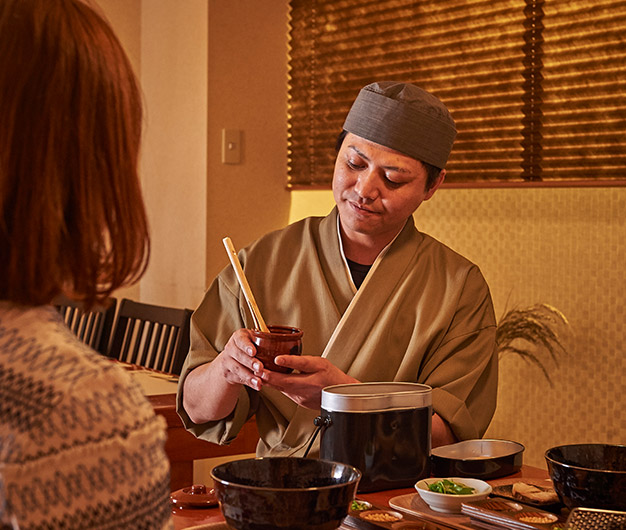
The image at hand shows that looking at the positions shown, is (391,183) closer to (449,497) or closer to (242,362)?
(242,362)

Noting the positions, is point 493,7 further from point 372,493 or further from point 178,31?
point 372,493

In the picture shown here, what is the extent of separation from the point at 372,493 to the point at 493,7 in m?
2.17

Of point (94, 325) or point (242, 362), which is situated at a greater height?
point (242, 362)

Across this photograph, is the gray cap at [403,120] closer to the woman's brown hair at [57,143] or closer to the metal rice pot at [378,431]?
the metal rice pot at [378,431]

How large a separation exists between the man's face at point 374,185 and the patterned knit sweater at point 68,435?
1.11m

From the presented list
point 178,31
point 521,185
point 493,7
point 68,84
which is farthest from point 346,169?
point 178,31

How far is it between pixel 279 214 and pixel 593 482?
2773mm

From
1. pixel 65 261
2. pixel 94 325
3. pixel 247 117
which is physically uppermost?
pixel 247 117

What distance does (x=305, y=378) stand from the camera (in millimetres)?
1428

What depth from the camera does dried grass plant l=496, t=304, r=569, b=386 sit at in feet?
9.55

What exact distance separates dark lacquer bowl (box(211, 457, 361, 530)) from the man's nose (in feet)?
2.55

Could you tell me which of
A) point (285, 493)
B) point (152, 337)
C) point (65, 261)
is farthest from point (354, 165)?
point (152, 337)

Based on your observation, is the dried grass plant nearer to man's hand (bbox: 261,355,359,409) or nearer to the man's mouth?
the man's mouth

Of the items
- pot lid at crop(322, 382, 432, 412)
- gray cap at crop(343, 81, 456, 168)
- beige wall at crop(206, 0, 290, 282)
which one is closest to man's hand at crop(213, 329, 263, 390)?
pot lid at crop(322, 382, 432, 412)
